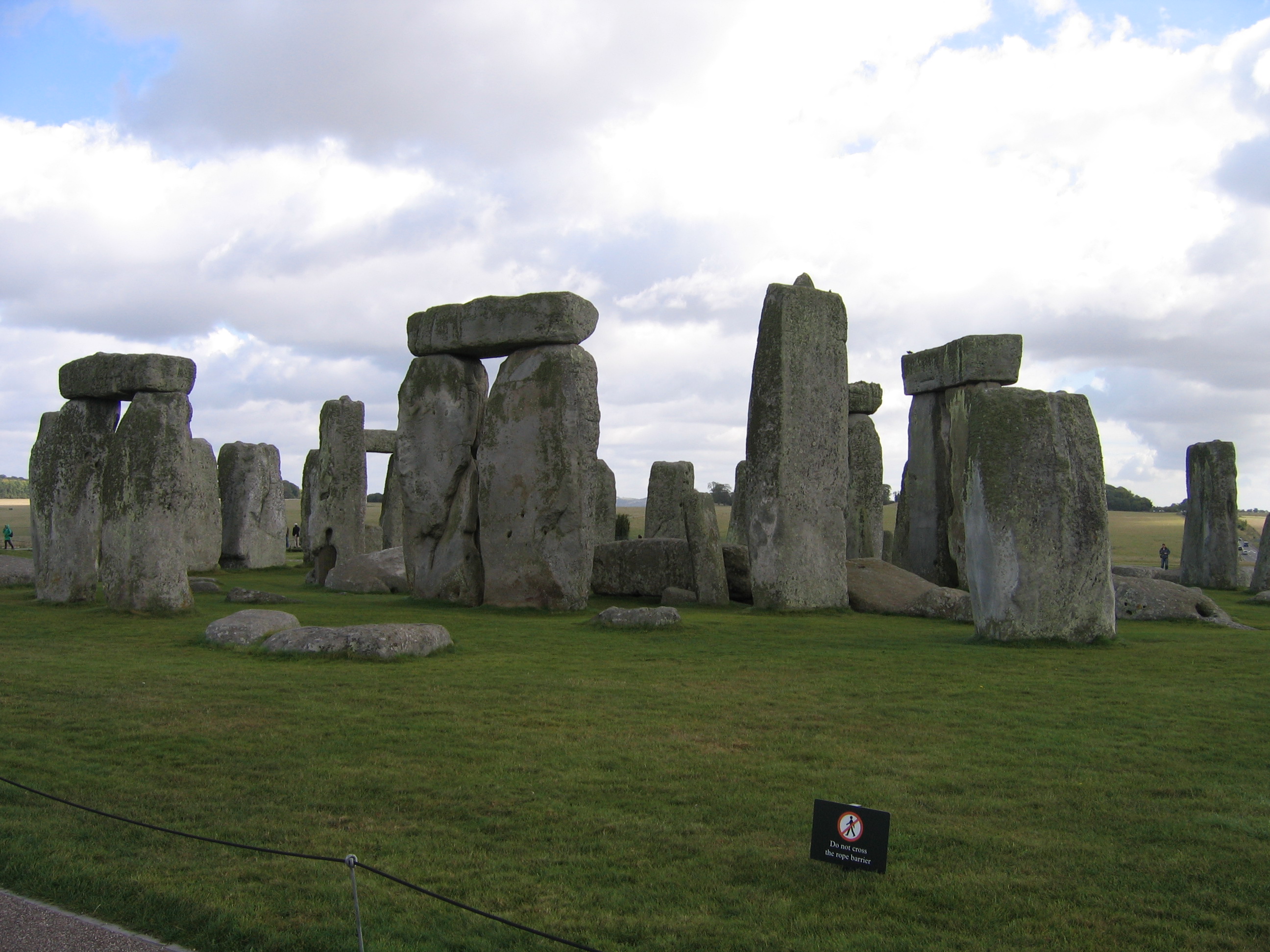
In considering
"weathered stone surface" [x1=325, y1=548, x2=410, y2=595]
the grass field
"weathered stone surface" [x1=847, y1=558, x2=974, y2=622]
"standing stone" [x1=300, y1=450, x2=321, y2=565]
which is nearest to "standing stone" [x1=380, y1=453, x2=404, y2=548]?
"standing stone" [x1=300, y1=450, x2=321, y2=565]

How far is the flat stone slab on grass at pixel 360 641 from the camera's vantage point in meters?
8.02

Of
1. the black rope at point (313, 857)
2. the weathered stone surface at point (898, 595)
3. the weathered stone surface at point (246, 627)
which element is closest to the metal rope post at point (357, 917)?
the black rope at point (313, 857)

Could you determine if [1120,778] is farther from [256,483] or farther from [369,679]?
[256,483]

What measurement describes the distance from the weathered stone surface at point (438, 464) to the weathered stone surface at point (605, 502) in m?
6.95

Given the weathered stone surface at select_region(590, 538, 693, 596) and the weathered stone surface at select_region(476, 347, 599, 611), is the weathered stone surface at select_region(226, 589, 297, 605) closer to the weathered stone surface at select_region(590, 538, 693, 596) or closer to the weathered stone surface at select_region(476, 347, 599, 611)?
the weathered stone surface at select_region(476, 347, 599, 611)

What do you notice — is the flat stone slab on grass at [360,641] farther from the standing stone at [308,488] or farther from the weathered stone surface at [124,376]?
the standing stone at [308,488]

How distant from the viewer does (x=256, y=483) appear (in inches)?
860

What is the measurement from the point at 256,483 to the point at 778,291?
13.9 meters

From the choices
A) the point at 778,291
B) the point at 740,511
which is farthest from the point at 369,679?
the point at 740,511

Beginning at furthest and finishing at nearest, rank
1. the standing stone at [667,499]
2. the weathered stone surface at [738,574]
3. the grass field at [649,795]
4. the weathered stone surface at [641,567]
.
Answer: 1. the standing stone at [667,499]
2. the weathered stone surface at [641,567]
3. the weathered stone surface at [738,574]
4. the grass field at [649,795]

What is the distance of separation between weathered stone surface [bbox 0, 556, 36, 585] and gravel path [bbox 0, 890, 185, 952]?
45.1 ft

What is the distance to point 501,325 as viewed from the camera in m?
13.3

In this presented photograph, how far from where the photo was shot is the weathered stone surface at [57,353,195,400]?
11211 millimetres

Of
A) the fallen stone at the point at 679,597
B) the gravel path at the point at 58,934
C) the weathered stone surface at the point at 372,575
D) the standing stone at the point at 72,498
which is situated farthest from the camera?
the weathered stone surface at the point at 372,575
